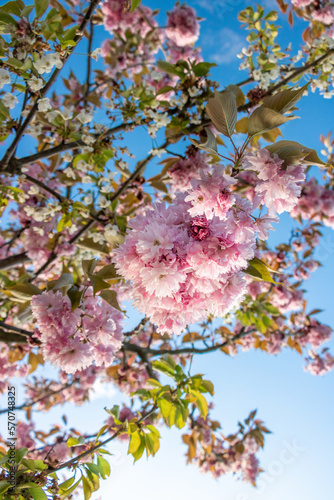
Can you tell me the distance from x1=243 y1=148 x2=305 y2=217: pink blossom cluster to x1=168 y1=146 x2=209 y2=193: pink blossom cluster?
44.9 inches

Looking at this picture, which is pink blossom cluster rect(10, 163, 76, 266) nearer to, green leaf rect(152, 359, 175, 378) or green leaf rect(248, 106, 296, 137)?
green leaf rect(152, 359, 175, 378)

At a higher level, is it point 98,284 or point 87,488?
point 98,284

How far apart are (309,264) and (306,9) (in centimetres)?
285

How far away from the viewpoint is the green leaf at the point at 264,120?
813 mm

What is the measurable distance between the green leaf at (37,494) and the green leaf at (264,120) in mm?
1405

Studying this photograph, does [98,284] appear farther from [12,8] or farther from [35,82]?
[12,8]

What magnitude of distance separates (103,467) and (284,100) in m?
1.61

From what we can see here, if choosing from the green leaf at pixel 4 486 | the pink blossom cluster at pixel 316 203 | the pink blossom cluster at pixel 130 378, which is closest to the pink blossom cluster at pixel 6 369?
the pink blossom cluster at pixel 130 378

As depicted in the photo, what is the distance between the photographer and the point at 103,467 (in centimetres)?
141

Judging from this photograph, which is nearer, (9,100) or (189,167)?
(9,100)

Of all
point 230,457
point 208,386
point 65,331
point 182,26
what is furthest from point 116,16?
point 230,457

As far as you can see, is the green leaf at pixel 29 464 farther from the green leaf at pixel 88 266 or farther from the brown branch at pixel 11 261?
the brown branch at pixel 11 261

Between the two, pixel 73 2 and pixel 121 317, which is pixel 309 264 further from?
pixel 73 2

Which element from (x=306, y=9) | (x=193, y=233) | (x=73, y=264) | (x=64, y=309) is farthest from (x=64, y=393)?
(x=306, y=9)
